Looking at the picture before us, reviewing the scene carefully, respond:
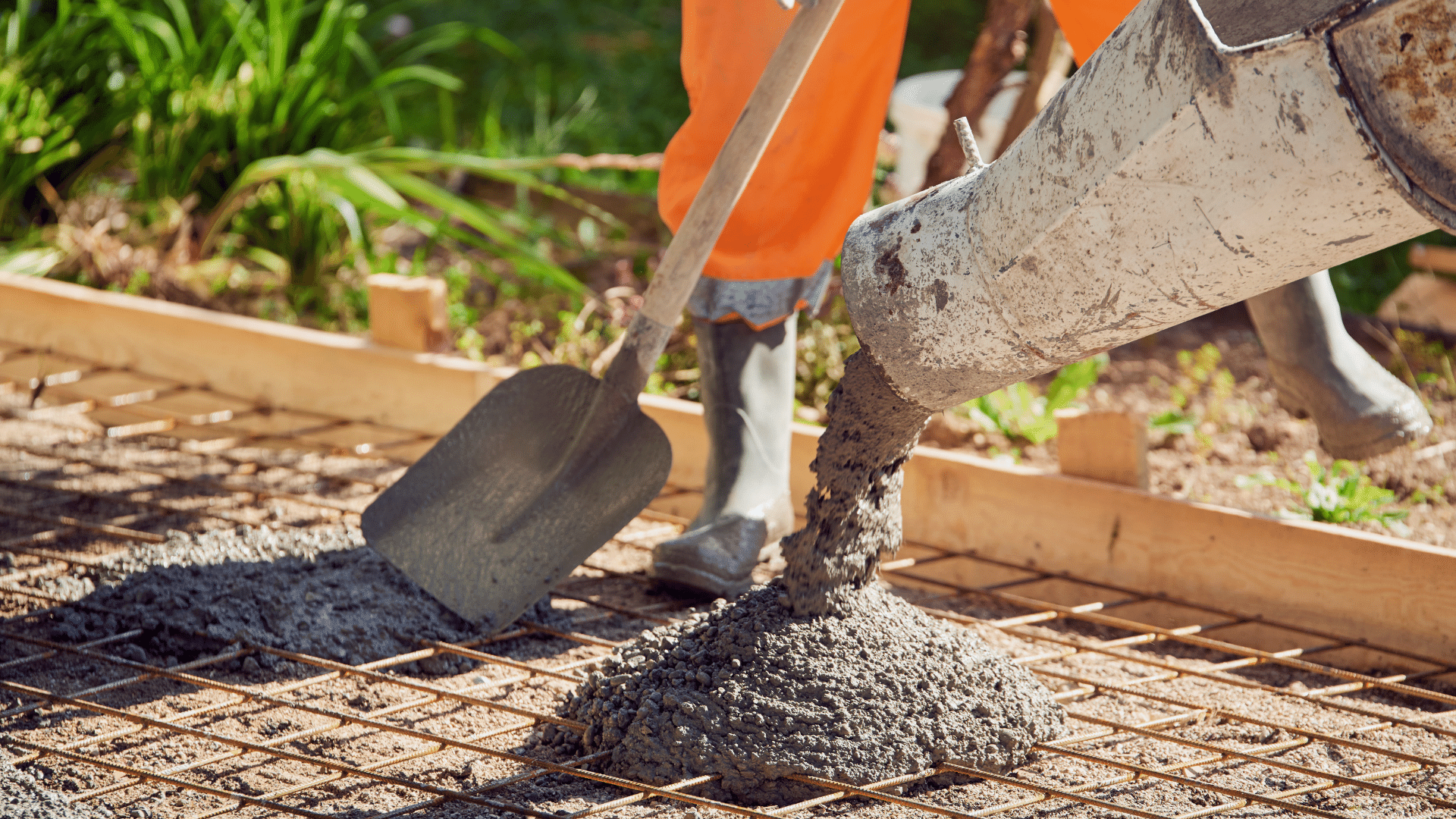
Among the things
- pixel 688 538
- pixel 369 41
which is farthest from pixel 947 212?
pixel 369 41

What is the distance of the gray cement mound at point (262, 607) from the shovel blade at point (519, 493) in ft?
0.21

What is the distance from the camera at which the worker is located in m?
1.80

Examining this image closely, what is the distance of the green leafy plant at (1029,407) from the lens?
2.42 m

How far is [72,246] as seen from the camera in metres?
2.90

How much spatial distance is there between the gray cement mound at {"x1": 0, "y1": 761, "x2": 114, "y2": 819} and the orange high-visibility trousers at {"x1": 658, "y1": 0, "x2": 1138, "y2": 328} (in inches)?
42.2

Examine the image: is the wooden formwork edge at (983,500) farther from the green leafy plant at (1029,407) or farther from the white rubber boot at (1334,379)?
Answer: the green leafy plant at (1029,407)

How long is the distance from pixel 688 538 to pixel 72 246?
6.17 feet

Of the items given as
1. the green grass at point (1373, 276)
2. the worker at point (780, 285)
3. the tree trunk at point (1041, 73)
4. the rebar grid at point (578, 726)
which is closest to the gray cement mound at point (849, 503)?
the rebar grid at point (578, 726)

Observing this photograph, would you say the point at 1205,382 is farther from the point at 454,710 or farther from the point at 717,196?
the point at 454,710

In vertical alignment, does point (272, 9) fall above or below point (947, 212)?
above

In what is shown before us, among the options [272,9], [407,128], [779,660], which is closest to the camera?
[779,660]

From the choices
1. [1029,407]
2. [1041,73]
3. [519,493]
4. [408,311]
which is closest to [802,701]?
[519,493]

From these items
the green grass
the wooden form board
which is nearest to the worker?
the wooden form board

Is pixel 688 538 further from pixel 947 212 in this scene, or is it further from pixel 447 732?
pixel 947 212
